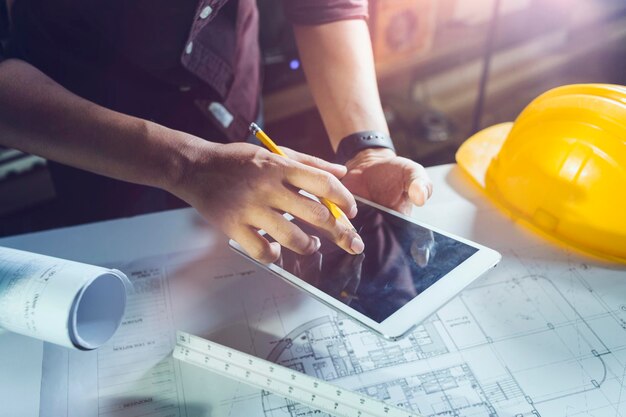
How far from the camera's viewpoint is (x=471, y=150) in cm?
109

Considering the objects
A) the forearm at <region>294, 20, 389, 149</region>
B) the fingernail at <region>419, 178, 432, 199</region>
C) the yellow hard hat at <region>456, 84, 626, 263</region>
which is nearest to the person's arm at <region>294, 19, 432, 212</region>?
the forearm at <region>294, 20, 389, 149</region>

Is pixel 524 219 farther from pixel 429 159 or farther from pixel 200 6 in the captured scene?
pixel 429 159

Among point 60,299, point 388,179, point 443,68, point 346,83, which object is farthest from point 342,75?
point 443,68

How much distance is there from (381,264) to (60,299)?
40cm

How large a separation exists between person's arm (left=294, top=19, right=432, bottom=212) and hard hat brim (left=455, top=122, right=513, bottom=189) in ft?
0.55

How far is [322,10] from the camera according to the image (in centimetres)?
105

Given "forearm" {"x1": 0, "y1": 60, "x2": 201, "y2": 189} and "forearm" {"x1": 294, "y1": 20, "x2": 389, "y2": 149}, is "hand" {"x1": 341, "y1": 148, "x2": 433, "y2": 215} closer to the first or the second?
"forearm" {"x1": 294, "y1": 20, "x2": 389, "y2": 149}

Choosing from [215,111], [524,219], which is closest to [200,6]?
[215,111]

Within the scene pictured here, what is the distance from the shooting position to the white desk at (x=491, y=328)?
674mm

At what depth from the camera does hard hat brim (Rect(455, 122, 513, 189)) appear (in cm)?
104

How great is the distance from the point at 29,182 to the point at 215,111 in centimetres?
103

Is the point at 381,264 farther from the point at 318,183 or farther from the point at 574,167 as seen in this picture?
the point at 574,167

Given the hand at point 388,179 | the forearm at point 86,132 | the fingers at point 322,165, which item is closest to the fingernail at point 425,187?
the hand at point 388,179

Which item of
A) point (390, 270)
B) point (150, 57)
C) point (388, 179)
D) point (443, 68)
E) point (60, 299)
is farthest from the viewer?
point (443, 68)
